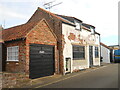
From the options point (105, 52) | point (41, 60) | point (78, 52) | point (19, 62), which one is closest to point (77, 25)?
point (78, 52)

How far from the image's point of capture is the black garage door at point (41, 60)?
39.4 feet

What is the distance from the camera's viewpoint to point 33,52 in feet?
40.0

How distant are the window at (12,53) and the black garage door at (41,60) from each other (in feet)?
5.21

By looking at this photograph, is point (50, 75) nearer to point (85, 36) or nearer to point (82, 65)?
point (82, 65)

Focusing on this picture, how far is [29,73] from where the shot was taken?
1155cm

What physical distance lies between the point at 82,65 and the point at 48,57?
684 cm

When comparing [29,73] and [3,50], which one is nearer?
[29,73]

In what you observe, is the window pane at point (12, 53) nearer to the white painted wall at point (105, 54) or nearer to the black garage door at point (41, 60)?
the black garage door at point (41, 60)

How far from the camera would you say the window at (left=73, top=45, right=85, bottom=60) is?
57.5ft

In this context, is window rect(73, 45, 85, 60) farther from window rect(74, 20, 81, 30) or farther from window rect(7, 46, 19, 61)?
window rect(7, 46, 19, 61)

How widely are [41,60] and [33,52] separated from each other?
131 cm

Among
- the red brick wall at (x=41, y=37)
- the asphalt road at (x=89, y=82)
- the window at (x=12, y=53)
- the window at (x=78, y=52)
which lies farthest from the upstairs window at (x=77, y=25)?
the window at (x=12, y=53)

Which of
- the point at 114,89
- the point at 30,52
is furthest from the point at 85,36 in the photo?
the point at 114,89

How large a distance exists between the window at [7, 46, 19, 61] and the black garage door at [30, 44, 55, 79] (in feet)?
5.21
